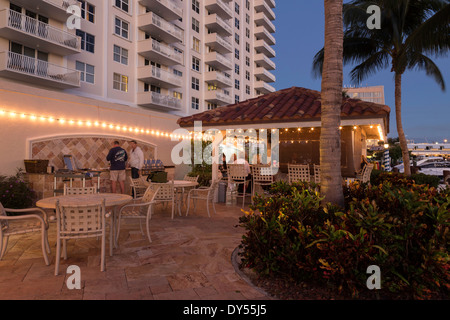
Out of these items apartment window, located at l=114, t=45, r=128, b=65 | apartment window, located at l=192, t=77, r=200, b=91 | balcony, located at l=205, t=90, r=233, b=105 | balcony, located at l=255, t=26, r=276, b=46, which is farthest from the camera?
balcony, located at l=255, t=26, r=276, b=46

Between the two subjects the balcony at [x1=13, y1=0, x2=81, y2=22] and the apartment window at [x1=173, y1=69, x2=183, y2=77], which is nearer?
the balcony at [x1=13, y1=0, x2=81, y2=22]

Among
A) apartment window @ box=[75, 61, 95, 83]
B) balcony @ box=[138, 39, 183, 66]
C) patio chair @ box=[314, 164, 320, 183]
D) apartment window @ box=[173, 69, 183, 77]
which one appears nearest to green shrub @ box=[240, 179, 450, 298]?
patio chair @ box=[314, 164, 320, 183]

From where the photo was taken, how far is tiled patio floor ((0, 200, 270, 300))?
308cm

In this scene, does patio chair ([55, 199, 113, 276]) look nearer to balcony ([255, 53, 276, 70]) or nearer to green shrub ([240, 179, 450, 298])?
green shrub ([240, 179, 450, 298])

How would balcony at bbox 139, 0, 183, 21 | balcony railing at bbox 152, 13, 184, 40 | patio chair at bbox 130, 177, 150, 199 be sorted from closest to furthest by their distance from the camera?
patio chair at bbox 130, 177, 150, 199 → balcony railing at bbox 152, 13, 184, 40 → balcony at bbox 139, 0, 183, 21

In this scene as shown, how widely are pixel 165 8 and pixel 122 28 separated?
4510mm

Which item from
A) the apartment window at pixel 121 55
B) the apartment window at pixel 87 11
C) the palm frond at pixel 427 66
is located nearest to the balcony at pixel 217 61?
the apartment window at pixel 121 55

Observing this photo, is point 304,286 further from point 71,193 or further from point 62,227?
point 71,193

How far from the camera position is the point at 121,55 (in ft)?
63.9

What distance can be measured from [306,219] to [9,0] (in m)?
17.6

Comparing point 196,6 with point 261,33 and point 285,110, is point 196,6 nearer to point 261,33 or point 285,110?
point 261,33

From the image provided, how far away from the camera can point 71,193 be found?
5277 millimetres

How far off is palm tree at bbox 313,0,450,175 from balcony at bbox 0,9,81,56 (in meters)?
13.3
